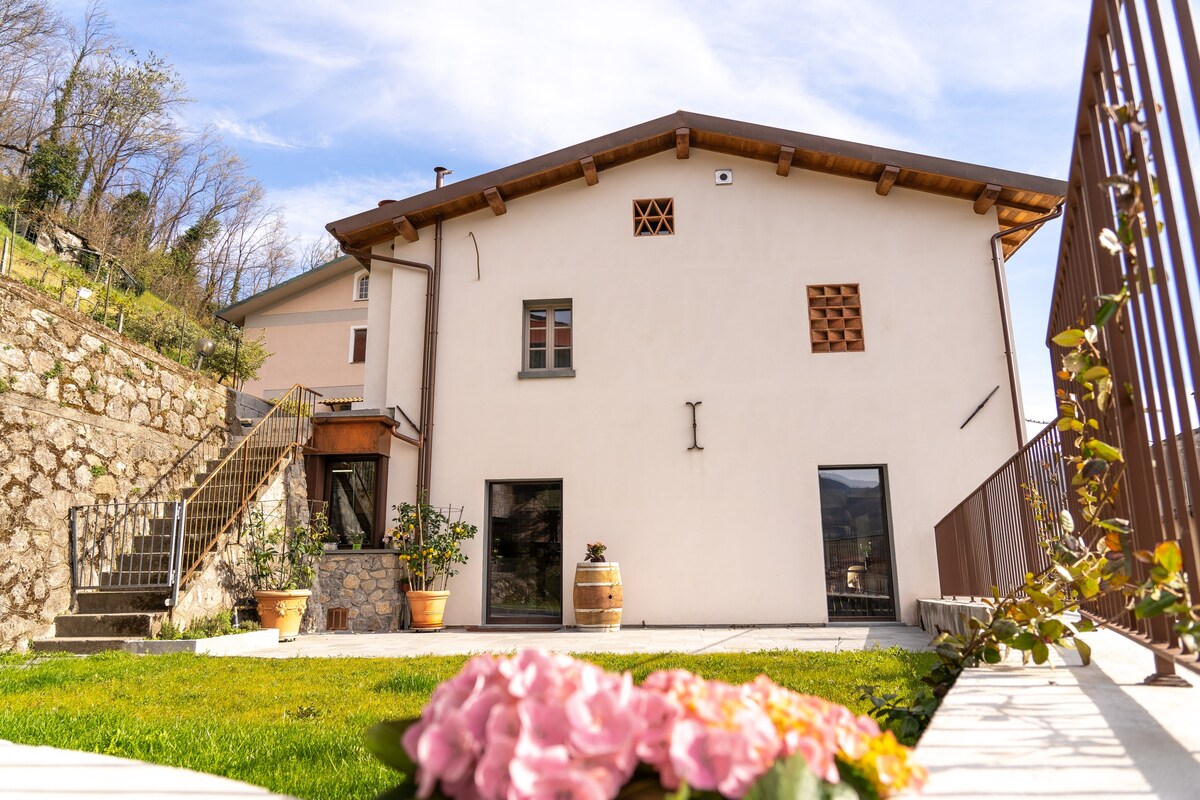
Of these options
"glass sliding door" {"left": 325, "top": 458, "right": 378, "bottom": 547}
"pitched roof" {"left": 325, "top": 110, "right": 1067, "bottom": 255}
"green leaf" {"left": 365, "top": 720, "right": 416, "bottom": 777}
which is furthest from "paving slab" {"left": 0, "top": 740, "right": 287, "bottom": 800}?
"pitched roof" {"left": 325, "top": 110, "right": 1067, "bottom": 255}

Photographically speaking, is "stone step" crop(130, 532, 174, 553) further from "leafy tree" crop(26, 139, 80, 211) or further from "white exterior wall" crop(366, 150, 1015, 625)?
"leafy tree" crop(26, 139, 80, 211)

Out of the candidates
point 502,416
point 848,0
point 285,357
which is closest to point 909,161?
point 848,0

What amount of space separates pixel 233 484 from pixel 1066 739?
9.19 m

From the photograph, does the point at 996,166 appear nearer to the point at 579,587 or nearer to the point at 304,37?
the point at 579,587

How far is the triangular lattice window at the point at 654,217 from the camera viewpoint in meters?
10.7

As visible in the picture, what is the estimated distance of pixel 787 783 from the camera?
2.22 ft

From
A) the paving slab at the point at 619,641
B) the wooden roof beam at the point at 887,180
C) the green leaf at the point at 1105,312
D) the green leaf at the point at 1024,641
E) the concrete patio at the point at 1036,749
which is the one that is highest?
the wooden roof beam at the point at 887,180

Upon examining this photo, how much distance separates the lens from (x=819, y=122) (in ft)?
35.0

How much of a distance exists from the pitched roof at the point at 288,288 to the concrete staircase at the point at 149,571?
10486 millimetres

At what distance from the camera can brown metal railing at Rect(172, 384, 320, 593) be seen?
8203mm

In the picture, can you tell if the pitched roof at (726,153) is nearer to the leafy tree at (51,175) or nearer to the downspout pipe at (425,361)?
the downspout pipe at (425,361)

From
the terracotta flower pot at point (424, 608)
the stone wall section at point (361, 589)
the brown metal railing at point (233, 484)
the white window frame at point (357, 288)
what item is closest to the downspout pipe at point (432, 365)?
the stone wall section at point (361, 589)

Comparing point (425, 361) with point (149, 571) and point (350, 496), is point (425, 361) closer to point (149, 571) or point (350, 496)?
point (350, 496)

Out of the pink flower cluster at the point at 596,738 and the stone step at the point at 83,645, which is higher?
the pink flower cluster at the point at 596,738
